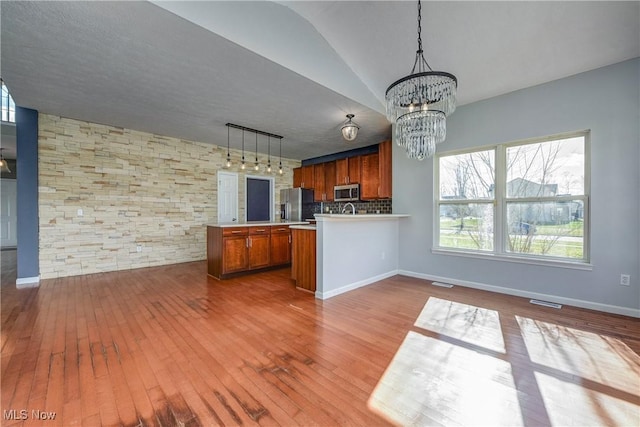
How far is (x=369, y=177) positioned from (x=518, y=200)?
9.37 ft

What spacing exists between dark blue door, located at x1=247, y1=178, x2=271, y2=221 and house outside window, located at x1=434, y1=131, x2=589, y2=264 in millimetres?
4469

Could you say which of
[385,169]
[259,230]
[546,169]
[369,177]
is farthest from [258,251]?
[546,169]

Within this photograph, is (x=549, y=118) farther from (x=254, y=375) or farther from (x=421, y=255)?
(x=254, y=375)

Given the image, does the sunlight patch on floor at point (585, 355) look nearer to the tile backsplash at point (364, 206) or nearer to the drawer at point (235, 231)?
the tile backsplash at point (364, 206)

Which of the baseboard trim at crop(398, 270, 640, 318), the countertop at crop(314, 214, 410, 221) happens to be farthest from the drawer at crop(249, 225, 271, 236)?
the baseboard trim at crop(398, 270, 640, 318)

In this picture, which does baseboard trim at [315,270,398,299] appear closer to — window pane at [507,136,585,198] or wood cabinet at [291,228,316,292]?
wood cabinet at [291,228,316,292]

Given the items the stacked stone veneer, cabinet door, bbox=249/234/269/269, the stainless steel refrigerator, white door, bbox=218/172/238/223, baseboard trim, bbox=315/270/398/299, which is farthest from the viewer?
the stainless steel refrigerator

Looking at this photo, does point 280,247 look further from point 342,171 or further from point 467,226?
point 467,226

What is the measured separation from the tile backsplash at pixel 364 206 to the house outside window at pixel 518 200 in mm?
1678

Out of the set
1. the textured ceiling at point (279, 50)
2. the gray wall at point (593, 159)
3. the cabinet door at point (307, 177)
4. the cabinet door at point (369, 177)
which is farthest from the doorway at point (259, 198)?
the gray wall at point (593, 159)

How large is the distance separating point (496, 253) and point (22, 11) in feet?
18.2

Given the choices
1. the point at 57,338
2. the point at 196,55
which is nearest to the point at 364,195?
the point at 196,55

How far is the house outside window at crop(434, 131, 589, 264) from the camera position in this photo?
10.3ft

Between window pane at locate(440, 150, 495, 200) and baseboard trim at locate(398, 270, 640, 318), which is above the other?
window pane at locate(440, 150, 495, 200)
